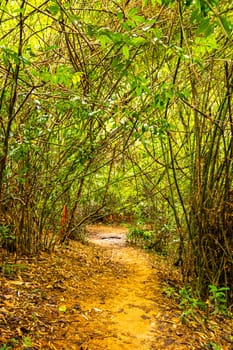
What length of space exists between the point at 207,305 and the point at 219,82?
228 cm

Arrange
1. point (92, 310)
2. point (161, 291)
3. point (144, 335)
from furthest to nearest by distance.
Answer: point (161, 291), point (92, 310), point (144, 335)

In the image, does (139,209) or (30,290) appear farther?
(139,209)

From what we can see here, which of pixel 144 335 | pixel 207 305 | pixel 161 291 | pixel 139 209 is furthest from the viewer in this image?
pixel 139 209

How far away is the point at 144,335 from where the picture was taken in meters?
2.38

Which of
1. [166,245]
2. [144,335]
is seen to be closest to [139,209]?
[166,245]

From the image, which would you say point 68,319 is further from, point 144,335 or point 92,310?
point 144,335

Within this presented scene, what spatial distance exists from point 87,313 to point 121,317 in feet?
0.95

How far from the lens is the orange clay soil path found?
2.21m

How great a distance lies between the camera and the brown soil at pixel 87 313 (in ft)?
7.07

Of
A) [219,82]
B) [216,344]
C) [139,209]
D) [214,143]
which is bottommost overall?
[216,344]

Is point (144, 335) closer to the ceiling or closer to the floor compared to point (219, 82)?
closer to the floor

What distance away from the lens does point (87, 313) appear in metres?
2.62

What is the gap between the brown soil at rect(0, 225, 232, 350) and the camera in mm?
2156

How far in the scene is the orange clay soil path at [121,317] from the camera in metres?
2.21
